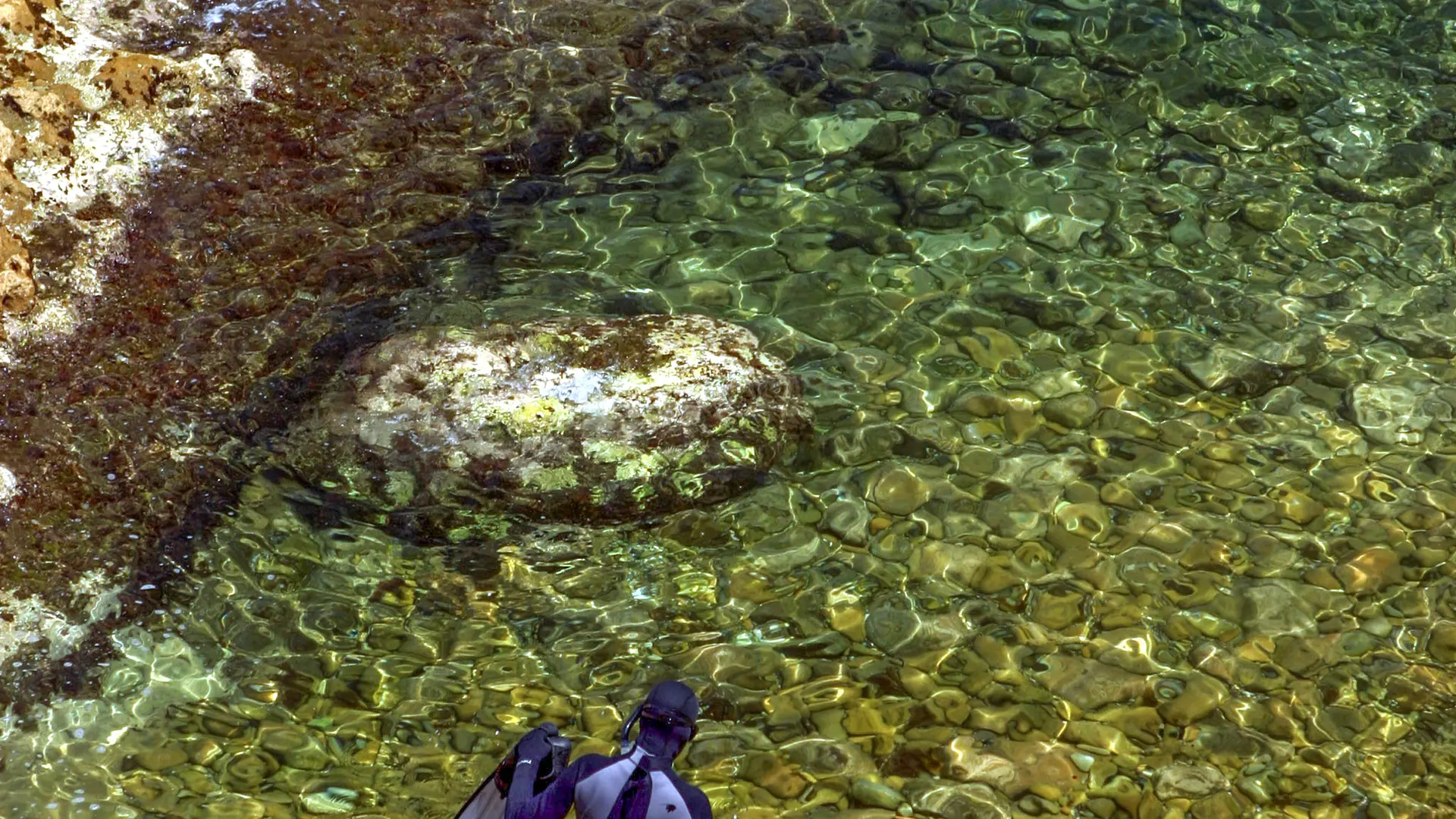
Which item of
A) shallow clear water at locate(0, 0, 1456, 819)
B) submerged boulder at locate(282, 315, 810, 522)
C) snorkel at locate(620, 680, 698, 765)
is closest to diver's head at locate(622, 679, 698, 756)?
snorkel at locate(620, 680, 698, 765)

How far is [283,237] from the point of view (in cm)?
602

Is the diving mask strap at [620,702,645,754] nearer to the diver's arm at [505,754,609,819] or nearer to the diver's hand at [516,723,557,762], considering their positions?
the diver's arm at [505,754,609,819]

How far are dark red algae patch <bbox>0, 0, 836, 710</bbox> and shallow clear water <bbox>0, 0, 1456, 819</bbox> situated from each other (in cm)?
3

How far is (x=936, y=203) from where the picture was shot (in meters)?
6.56

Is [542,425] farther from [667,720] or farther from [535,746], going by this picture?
[667,720]

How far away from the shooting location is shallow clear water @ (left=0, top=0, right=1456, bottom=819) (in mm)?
4207

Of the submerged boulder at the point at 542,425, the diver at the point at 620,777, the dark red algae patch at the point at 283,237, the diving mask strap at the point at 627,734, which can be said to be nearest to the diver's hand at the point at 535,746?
the diver at the point at 620,777

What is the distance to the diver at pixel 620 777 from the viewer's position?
2766mm

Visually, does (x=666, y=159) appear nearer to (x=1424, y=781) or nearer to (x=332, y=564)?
(x=332, y=564)

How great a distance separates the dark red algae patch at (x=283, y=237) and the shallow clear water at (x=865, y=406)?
29mm

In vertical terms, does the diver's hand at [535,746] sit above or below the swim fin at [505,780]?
above

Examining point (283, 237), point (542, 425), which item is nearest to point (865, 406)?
point (542, 425)

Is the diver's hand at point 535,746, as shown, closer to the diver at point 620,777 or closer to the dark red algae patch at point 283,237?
the diver at point 620,777

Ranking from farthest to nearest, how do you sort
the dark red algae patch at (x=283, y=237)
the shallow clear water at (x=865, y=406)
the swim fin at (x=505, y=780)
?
1. the dark red algae patch at (x=283, y=237)
2. the shallow clear water at (x=865, y=406)
3. the swim fin at (x=505, y=780)
